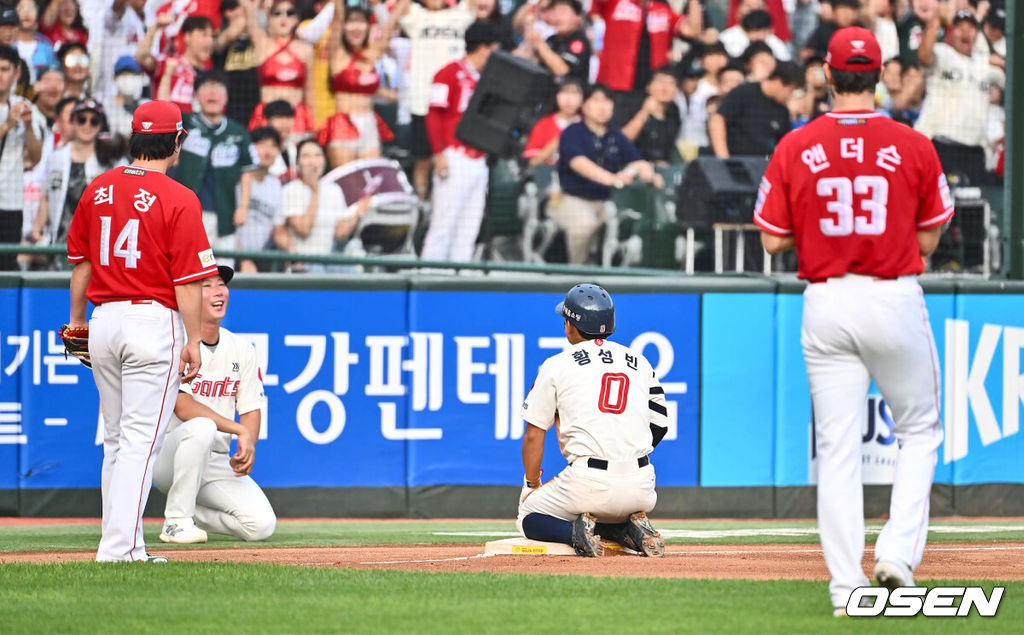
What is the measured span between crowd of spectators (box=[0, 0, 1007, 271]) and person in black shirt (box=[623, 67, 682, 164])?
17 mm

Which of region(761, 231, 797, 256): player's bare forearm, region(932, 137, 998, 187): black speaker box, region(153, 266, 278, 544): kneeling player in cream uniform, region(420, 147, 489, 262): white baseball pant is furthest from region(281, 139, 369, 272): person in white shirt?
region(761, 231, 797, 256): player's bare forearm

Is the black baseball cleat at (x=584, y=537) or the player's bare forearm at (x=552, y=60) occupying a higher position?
the player's bare forearm at (x=552, y=60)

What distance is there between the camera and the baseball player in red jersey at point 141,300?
5.91 metres

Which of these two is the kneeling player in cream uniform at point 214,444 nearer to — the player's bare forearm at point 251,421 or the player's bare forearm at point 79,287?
the player's bare forearm at point 251,421

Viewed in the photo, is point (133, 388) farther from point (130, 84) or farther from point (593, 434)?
point (130, 84)

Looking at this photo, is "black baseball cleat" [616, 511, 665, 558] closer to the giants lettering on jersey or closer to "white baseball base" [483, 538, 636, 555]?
"white baseball base" [483, 538, 636, 555]

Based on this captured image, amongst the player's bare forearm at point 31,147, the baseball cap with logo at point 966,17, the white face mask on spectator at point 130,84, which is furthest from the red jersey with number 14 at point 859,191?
the baseball cap with logo at point 966,17

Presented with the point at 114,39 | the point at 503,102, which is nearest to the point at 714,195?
the point at 503,102

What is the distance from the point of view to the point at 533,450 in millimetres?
6727

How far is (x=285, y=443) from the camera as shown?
31.5ft

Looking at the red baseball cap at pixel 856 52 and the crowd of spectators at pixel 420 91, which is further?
the crowd of spectators at pixel 420 91

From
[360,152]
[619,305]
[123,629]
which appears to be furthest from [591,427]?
[360,152]

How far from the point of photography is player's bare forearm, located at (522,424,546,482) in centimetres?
670

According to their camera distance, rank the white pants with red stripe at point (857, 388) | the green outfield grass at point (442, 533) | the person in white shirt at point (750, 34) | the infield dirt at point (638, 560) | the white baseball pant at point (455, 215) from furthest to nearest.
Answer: the person in white shirt at point (750, 34) → the white baseball pant at point (455, 215) → the green outfield grass at point (442, 533) → the infield dirt at point (638, 560) → the white pants with red stripe at point (857, 388)
